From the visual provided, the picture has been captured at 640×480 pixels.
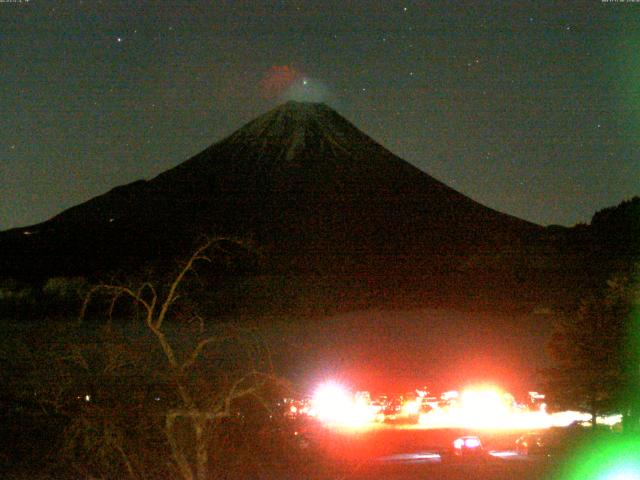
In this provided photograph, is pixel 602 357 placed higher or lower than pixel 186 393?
higher

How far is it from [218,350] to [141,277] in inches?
347

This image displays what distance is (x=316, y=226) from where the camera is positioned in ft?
244

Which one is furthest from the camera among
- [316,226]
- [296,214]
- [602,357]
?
[296,214]

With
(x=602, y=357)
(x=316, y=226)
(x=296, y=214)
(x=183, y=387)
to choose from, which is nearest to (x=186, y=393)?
(x=183, y=387)

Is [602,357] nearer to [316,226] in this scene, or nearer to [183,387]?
[183,387]

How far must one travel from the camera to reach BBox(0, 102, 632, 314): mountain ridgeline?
50.7 metres

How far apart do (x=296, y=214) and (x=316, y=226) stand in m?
4.47

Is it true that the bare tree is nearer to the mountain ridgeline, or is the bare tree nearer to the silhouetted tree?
the silhouetted tree

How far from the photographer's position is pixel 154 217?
73938 mm

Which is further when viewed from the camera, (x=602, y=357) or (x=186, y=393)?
(x=602, y=357)

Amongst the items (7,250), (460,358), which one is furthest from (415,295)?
(7,250)

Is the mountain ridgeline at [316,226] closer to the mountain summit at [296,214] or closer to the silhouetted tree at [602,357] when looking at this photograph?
the mountain summit at [296,214]

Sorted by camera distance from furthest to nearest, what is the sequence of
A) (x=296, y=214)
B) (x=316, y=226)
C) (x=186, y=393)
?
(x=296, y=214) < (x=316, y=226) < (x=186, y=393)

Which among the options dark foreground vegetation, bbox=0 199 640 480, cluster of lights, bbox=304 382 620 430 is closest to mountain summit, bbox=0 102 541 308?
cluster of lights, bbox=304 382 620 430
